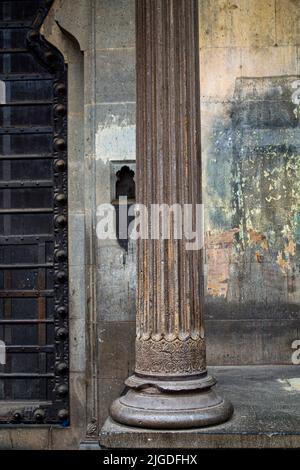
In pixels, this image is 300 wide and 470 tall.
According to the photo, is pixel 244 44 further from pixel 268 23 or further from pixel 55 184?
pixel 55 184

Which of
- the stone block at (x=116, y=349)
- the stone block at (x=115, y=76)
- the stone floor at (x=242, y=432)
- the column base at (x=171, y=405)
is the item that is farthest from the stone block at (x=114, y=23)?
the column base at (x=171, y=405)

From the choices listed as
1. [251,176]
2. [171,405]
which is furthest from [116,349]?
[171,405]

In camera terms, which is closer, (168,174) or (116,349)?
(168,174)

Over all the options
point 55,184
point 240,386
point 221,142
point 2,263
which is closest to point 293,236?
point 221,142

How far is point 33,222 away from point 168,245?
4.00 m

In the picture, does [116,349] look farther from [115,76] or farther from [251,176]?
[115,76]

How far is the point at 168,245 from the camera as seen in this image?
18.7 feet

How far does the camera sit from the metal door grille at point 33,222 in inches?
360

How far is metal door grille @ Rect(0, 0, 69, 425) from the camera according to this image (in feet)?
30.0

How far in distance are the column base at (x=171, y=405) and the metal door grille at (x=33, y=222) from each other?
141 inches

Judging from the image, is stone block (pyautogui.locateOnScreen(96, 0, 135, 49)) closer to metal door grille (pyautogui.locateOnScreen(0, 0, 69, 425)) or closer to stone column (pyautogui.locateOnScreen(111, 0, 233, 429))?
metal door grille (pyautogui.locateOnScreen(0, 0, 69, 425))

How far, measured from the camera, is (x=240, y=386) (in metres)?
7.20

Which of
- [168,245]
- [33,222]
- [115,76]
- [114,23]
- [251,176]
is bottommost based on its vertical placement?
[168,245]
